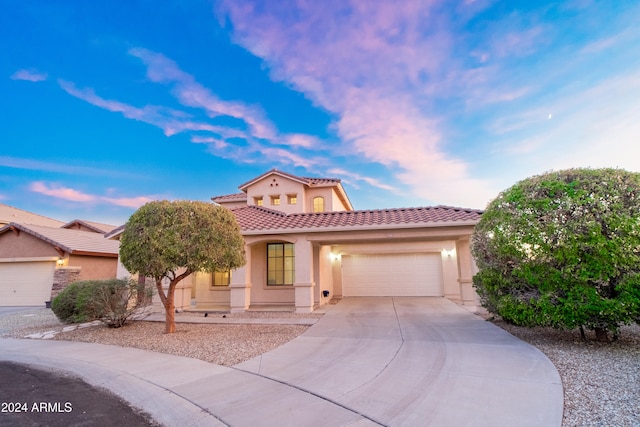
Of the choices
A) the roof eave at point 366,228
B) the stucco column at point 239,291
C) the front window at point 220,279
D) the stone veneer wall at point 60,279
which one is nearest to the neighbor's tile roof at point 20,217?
the stone veneer wall at point 60,279

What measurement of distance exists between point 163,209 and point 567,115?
12988mm

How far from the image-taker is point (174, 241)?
7.43 meters

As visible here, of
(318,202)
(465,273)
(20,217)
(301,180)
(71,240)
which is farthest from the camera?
(20,217)

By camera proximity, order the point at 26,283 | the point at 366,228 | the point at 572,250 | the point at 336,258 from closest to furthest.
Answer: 1. the point at 572,250
2. the point at 366,228
3. the point at 26,283
4. the point at 336,258

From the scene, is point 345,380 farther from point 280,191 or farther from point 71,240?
point 71,240

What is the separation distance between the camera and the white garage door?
51.8 feet

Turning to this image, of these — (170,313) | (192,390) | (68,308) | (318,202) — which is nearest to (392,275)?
(318,202)

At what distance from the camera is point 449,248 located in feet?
49.8

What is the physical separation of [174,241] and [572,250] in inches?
331

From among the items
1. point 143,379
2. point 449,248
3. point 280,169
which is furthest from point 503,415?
point 280,169

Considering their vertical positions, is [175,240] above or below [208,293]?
above

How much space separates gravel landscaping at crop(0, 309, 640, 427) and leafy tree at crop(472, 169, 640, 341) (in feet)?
1.87

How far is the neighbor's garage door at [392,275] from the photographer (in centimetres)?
1569

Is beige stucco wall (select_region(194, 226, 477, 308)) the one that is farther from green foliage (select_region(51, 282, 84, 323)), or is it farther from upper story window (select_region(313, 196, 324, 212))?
green foliage (select_region(51, 282, 84, 323))
